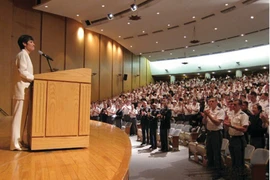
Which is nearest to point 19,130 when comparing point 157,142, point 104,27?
point 157,142

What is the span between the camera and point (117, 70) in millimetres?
16938

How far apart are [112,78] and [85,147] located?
13560 millimetres

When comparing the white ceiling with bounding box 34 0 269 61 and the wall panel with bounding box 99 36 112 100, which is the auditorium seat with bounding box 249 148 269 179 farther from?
the wall panel with bounding box 99 36 112 100

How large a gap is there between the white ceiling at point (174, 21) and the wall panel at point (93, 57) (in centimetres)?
98

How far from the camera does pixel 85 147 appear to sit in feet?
9.52

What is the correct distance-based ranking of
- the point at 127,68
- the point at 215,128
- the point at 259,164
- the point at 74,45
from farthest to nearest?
1. the point at 127,68
2. the point at 74,45
3. the point at 215,128
4. the point at 259,164

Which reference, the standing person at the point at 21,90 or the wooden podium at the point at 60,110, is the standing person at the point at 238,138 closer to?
the wooden podium at the point at 60,110

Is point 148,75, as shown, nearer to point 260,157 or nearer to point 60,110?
point 260,157

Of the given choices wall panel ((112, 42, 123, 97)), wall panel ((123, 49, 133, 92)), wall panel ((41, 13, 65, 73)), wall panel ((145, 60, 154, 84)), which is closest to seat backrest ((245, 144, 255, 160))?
wall panel ((41, 13, 65, 73))

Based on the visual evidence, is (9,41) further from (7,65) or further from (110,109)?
(110,109)

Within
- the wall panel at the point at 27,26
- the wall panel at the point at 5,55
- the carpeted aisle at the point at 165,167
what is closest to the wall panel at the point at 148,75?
the wall panel at the point at 27,26

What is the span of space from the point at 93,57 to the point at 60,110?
1236 centimetres

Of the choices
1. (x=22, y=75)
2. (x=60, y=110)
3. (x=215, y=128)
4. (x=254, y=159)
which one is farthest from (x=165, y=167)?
(x=22, y=75)

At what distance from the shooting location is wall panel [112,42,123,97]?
16578 millimetres
